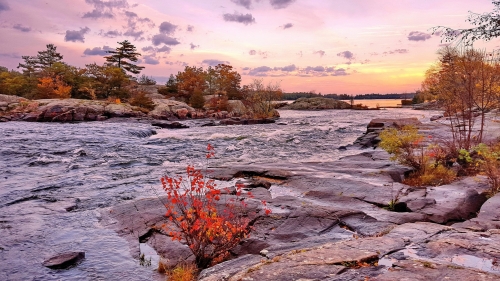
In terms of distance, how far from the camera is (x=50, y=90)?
51.8 meters

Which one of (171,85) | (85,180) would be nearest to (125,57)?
(171,85)

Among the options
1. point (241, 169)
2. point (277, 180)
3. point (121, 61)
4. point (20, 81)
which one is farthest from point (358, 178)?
point (121, 61)

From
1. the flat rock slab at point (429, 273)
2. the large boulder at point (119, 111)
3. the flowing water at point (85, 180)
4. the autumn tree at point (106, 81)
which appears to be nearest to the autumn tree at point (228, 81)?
the autumn tree at point (106, 81)

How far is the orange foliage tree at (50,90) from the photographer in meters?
51.6

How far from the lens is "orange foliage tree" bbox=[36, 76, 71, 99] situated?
51562mm

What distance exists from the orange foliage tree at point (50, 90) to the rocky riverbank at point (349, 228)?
47117 mm

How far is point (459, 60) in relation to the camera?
52.3ft

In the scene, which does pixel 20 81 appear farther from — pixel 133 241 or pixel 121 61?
pixel 133 241

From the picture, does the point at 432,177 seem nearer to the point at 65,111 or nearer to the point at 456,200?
the point at 456,200

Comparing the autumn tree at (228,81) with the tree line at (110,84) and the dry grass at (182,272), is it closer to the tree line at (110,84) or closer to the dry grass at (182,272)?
the tree line at (110,84)

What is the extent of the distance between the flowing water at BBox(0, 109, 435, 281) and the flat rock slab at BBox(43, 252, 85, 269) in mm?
121

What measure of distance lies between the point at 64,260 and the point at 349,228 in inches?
218

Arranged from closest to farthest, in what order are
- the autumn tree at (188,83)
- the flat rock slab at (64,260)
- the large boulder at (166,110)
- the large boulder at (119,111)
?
the flat rock slab at (64,260) → the large boulder at (119,111) → the large boulder at (166,110) → the autumn tree at (188,83)

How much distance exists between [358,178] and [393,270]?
7621mm
